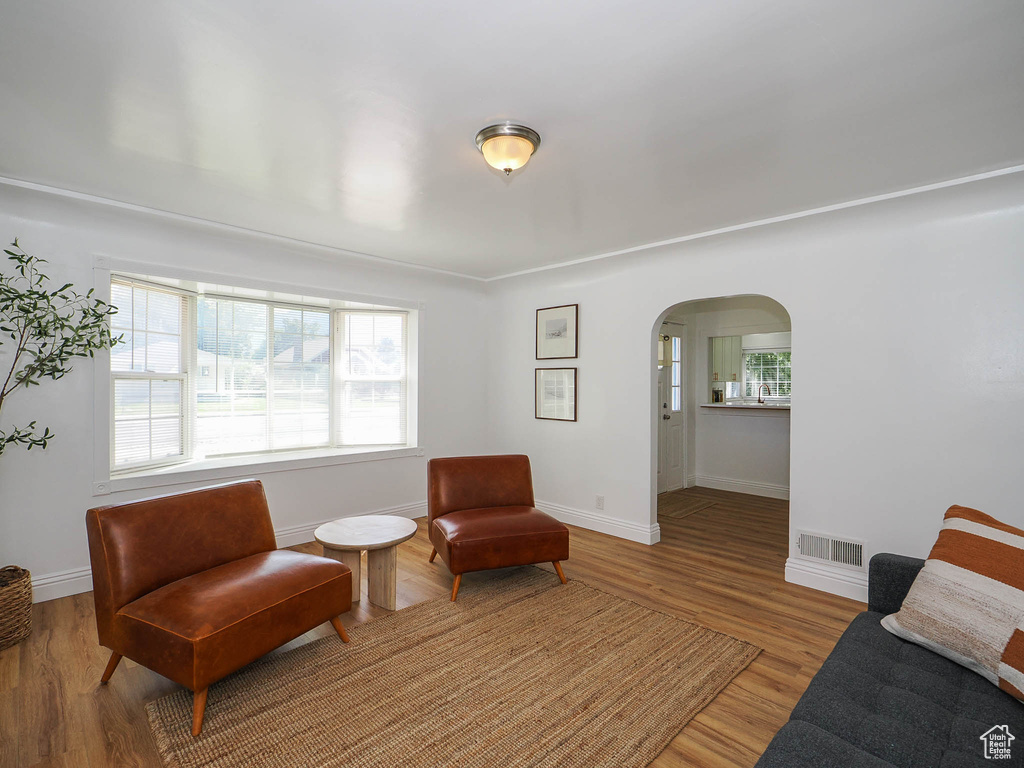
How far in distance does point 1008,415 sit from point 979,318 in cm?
56

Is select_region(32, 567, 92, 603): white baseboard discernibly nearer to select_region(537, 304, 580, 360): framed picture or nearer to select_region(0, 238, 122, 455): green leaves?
select_region(0, 238, 122, 455): green leaves

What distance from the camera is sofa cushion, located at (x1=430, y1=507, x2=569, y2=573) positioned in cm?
324

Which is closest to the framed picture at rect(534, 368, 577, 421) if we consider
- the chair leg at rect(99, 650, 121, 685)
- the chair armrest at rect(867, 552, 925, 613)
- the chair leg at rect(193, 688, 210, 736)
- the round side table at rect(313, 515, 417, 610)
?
the round side table at rect(313, 515, 417, 610)

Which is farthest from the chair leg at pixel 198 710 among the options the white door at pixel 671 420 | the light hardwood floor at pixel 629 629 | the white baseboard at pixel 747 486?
the white baseboard at pixel 747 486

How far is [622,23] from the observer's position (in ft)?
5.19

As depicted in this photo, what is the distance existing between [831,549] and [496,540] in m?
2.25

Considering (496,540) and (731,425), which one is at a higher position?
(731,425)

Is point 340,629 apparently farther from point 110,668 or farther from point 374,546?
point 110,668

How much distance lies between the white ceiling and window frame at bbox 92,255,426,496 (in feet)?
1.94

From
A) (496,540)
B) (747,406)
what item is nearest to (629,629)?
(496,540)

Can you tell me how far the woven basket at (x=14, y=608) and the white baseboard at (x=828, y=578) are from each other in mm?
4587

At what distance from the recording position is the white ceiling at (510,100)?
1.58 meters

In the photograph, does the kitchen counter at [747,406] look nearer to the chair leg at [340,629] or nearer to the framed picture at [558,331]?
the framed picture at [558,331]

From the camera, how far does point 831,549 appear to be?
135 inches
